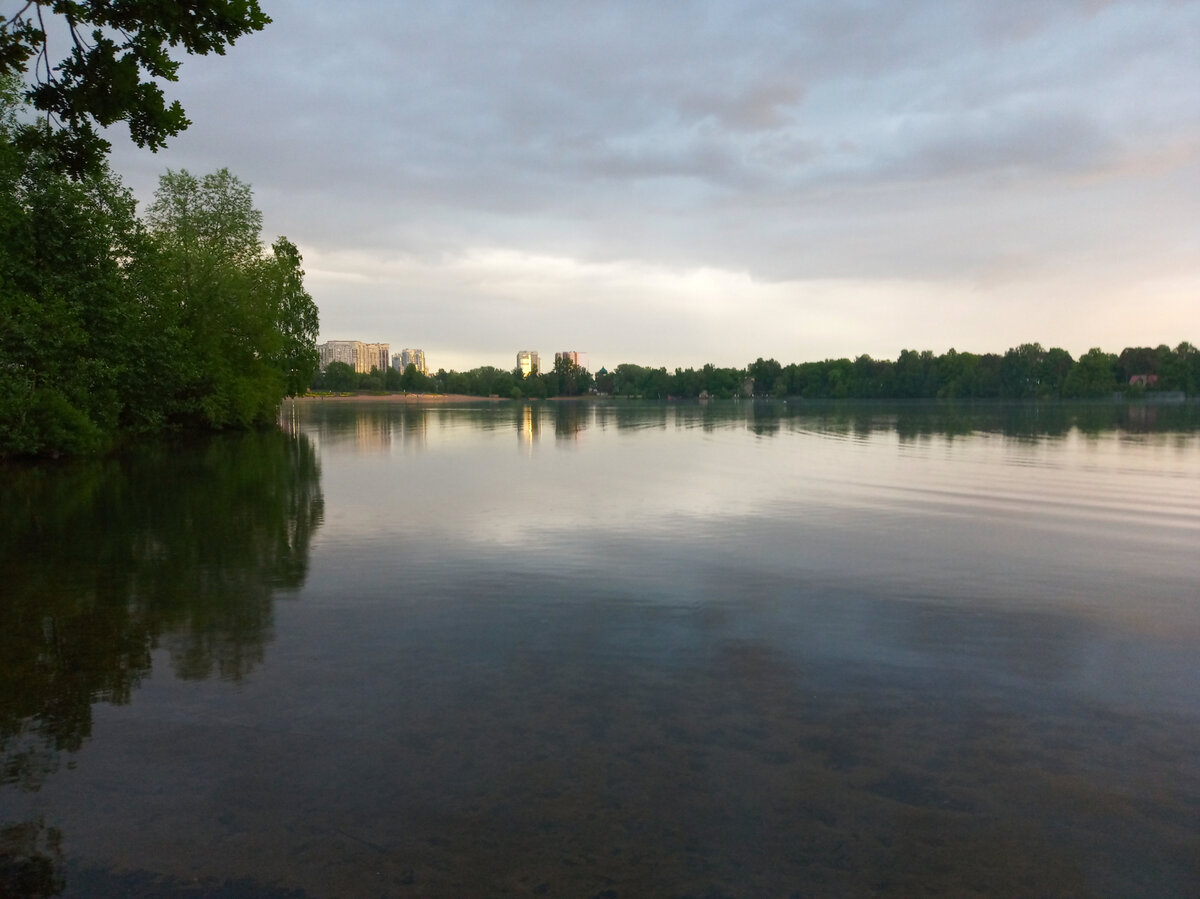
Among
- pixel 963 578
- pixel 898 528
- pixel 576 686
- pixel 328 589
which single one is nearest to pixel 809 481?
pixel 898 528

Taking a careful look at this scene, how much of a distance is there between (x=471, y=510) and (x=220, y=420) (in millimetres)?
36135

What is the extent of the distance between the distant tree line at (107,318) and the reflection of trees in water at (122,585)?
5.42 metres

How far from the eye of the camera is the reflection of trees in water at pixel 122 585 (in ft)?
24.6

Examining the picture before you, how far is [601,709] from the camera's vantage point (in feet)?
23.5

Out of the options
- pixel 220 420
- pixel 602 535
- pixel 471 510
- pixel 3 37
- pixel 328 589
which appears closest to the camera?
pixel 3 37

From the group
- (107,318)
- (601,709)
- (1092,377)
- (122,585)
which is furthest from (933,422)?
(1092,377)

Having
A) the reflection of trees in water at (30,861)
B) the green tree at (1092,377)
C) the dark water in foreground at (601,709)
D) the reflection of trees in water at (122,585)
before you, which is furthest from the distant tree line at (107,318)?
the green tree at (1092,377)

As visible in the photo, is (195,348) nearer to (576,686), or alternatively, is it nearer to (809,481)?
(809,481)

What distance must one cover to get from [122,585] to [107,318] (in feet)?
77.3

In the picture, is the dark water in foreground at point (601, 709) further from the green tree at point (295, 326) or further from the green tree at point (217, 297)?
the green tree at point (295, 326)

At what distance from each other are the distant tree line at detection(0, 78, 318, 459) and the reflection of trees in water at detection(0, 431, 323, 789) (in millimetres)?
5422

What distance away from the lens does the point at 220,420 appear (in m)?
49.0

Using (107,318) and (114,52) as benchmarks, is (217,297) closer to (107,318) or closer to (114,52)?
(107,318)

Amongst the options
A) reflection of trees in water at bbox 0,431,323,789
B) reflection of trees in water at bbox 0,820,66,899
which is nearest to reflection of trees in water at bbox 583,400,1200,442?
reflection of trees in water at bbox 0,431,323,789
